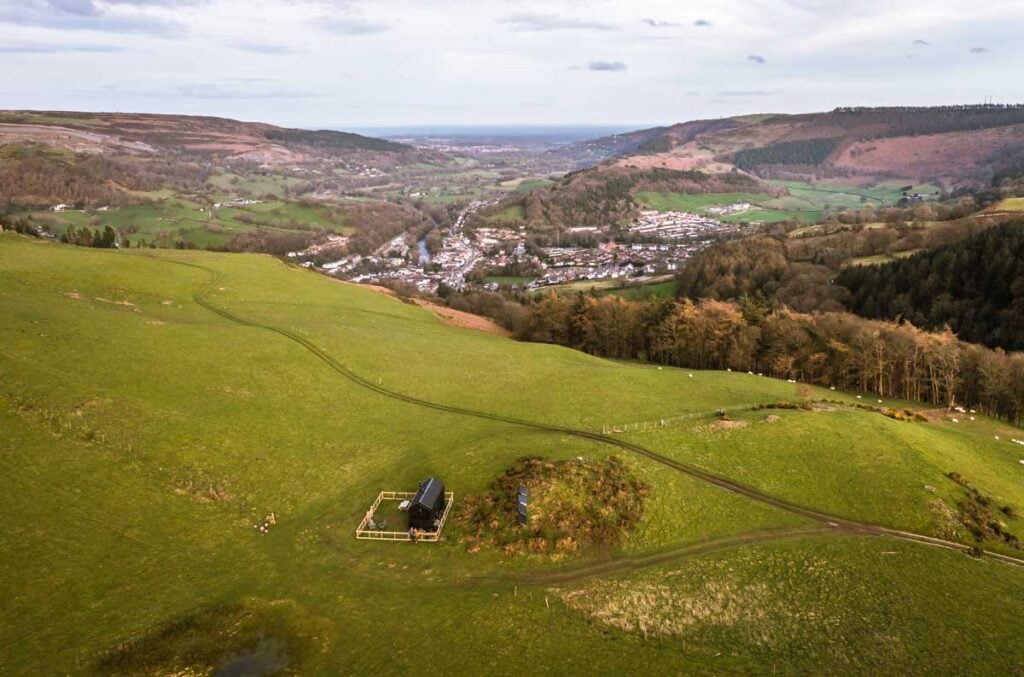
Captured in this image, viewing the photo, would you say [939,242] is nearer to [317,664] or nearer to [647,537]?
[647,537]

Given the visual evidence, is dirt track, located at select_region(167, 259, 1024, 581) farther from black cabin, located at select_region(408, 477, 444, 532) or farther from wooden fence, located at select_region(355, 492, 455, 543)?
black cabin, located at select_region(408, 477, 444, 532)

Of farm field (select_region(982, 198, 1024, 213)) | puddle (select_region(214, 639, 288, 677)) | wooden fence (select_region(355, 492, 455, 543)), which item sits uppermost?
farm field (select_region(982, 198, 1024, 213))

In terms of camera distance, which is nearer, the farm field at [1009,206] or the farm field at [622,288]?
the farm field at [1009,206]

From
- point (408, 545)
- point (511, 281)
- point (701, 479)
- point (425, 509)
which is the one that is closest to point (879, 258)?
point (511, 281)

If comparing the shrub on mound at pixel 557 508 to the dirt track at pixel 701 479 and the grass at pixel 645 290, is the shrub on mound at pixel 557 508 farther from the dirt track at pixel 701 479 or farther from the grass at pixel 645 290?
the grass at pixel 645 290

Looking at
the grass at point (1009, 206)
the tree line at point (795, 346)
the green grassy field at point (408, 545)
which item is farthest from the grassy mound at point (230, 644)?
the grass at point (1009, 206)

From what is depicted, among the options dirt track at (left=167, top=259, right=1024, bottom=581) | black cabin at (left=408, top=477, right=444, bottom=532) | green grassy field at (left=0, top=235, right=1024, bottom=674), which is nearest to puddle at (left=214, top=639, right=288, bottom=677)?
green grassy field at (left=0, top=235, right=1024, bottom=674)
